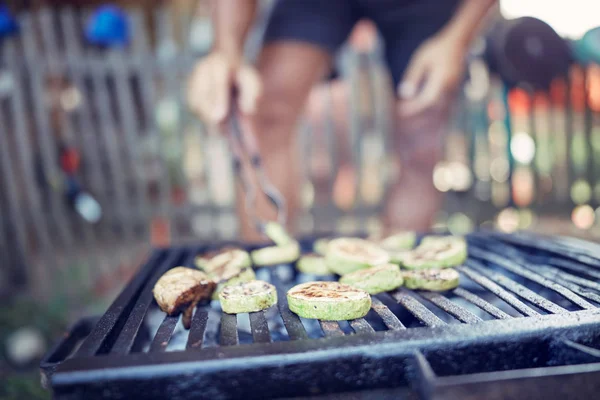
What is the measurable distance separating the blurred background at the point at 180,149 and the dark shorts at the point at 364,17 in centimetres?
171

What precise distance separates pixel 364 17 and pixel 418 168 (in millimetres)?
901

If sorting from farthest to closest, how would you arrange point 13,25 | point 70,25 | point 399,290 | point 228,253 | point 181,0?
point 181,0 < point 70,25 < point 13,25 < point 228,253 < point 399,290

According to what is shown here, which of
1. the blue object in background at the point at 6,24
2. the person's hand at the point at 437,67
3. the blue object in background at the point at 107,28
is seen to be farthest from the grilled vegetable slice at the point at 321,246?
the blue object in background at the point at 6,24

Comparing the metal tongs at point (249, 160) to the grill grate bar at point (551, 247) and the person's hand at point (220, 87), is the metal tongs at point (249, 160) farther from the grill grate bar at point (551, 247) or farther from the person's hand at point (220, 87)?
the grill grate bar at point (551, 247)

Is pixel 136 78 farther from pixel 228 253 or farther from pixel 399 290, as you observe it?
pixel 399 290

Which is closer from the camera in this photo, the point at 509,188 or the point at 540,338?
the point at 540,338

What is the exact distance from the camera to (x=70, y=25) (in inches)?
162

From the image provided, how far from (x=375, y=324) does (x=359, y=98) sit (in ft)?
11.3

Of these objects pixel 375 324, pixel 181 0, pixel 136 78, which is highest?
pixel 181 0

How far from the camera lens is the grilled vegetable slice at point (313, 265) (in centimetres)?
132

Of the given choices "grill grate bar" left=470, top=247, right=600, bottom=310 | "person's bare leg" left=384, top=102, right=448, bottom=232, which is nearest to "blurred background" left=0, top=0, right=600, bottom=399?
"person's bare leg" left=384, top=102, right=448, bottom=232

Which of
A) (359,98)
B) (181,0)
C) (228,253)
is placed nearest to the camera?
(228,253)

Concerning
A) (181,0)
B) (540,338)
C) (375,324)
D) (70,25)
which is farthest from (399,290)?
(181,0)

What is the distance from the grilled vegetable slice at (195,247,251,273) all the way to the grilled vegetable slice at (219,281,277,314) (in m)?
0.26
